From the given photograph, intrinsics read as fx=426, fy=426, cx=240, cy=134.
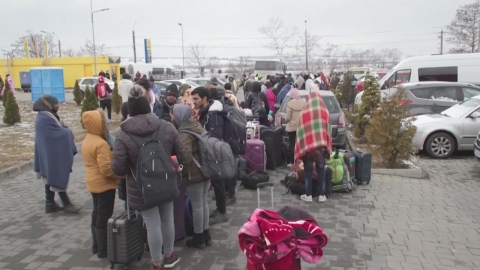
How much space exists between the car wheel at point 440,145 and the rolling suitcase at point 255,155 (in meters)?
4.60

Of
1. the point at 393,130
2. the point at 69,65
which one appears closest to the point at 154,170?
the point at 393,130

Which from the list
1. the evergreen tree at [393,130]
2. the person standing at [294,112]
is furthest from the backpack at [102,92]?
the evergreen tree at [393,130]

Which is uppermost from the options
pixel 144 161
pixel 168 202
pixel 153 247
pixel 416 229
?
pixel 144 161

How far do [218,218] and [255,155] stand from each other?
2513mm

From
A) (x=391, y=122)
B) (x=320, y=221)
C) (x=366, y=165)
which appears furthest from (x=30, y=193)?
(x=391, y=122)

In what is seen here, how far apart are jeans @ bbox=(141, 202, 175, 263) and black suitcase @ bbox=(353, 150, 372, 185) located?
4155mm

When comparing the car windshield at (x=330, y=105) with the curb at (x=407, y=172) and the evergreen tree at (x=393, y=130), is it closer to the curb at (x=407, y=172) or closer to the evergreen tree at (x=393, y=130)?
the evergreen tree at (x=393, y=130)

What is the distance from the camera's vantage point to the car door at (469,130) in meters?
9.94

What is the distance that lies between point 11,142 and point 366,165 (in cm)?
979

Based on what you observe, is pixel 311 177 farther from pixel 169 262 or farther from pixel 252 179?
pixel 169 262

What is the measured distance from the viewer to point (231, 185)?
260 inches

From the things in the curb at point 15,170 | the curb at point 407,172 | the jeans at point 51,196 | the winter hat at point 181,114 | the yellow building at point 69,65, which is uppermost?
the yellow building at point 69,65

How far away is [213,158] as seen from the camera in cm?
469

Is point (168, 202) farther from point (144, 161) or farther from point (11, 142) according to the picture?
point (11, 142)
